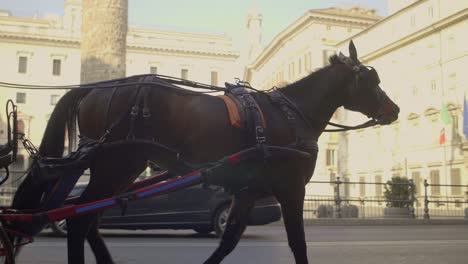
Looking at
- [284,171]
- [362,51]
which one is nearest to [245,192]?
[284,171]

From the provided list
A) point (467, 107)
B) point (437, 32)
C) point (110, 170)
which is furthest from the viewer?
point (437, 32)

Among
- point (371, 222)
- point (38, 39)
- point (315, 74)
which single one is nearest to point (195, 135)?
point (315, 74)

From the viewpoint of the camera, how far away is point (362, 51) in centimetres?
5662

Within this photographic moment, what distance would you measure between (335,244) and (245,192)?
4.92 metres

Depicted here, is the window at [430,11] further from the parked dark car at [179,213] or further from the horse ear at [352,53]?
the horse ear at [352,53]

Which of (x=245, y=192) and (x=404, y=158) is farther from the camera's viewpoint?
(x=404, y=158)

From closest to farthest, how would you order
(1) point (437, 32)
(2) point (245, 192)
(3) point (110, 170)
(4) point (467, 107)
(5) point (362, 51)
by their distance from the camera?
1. (3) point (110, 170)
2. (2) point (245, 192)
3. (4) point (467, 107)
4. (1) point (437, 32)
5. (5) point (362, 51)

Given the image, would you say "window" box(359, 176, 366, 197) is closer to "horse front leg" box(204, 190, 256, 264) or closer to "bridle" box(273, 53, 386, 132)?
"bridle" box(273, 53, 386, 132)

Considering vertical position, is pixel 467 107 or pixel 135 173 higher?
pixel 467 107

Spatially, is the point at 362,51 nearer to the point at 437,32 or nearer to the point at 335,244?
the point at 437,32

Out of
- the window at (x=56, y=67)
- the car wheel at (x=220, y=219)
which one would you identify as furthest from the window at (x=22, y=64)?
the car wheel at (x=220, y=219)

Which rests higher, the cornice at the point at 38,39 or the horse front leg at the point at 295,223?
the cornice at the point at 38,39

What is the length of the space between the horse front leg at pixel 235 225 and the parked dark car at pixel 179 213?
21.3 ft

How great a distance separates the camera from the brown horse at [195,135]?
4.83 m
